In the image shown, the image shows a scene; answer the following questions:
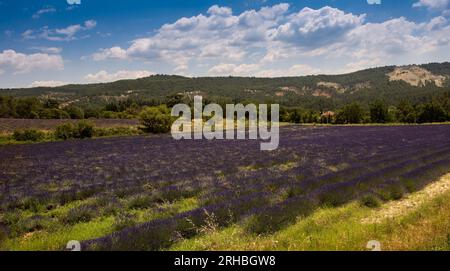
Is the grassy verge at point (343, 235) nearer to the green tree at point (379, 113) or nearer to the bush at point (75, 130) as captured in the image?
the bush at point (75, 130)

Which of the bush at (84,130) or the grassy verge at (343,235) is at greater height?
the grassy verge at (343,235)

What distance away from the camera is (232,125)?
60875 millimetres

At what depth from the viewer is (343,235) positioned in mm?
5609

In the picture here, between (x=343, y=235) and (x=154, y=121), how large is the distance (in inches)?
1740

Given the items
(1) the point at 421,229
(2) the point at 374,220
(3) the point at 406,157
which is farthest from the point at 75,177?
(3) the point at 406,157

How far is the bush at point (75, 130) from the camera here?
40719mm

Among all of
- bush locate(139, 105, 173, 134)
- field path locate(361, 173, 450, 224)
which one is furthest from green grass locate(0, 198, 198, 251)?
bush locate(139, 105, 173, 134)

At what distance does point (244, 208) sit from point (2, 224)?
454cm

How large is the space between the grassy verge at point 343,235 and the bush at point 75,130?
38848 mm

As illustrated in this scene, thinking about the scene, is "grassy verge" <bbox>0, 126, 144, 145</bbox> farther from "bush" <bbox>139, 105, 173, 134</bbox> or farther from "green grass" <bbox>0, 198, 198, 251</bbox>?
"green grass" <bbox>0, 198, 198, 251</bbox>

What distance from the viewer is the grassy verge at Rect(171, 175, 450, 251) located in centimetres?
505

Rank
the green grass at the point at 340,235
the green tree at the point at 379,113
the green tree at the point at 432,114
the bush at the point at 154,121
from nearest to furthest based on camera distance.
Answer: the green grass at the point at 340,235, the bush at the point at 154,121, the green tree at the point at 432,114, the green tree at the point at 379,113

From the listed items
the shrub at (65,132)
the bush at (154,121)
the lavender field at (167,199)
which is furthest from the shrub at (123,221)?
the bush at (154,121)

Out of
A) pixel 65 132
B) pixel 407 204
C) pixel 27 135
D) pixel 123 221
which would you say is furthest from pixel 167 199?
pixel 65 132
